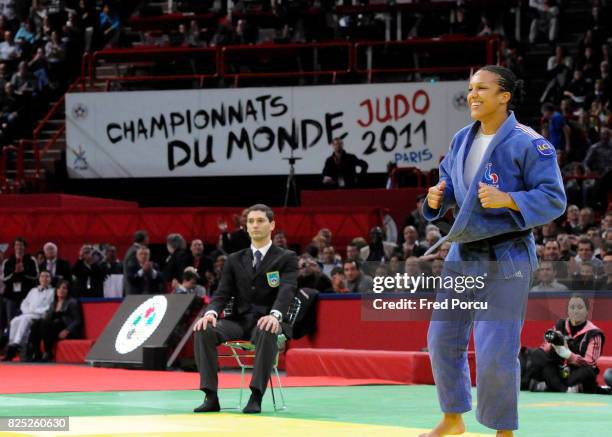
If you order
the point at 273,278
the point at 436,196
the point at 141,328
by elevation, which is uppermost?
the point at 436,196

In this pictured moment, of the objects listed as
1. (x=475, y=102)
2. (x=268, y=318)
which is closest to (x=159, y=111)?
(x=268, y=318)

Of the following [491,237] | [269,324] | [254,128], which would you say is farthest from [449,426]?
[254,128]

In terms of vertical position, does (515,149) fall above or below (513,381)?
above

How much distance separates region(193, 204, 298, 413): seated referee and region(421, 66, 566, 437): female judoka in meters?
3.38

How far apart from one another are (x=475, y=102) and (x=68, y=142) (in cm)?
1907

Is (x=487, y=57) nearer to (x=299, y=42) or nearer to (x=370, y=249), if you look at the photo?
(x=299, y=42)

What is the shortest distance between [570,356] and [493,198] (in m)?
6.76

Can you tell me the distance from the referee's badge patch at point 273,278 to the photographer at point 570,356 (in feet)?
11.4

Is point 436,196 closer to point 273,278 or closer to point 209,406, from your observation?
point 209,406

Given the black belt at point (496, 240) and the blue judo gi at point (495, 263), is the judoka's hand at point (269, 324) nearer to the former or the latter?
the blue judo gi at point (495, 263)

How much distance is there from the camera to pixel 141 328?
54.5ft

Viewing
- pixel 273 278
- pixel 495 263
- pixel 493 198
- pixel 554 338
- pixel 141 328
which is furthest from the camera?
pixel 141 328

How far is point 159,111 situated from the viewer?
79.3ft

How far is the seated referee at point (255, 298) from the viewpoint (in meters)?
9.55
